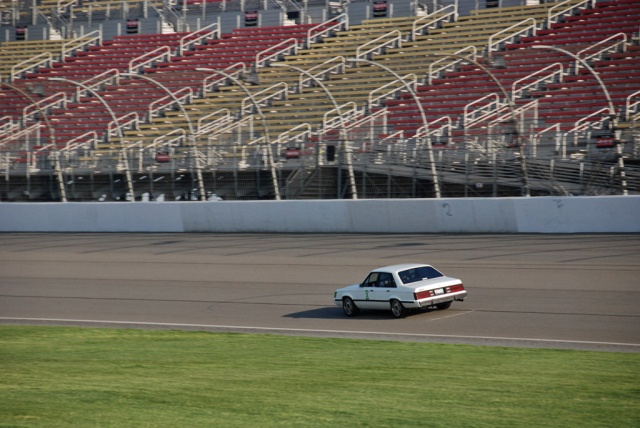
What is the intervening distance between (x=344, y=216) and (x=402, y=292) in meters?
13.1

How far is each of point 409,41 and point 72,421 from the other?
38795 millimetres

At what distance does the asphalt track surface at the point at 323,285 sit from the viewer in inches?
597

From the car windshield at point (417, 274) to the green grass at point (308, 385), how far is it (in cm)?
305

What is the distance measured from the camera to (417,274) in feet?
56.4

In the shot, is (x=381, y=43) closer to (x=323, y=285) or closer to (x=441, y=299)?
(x=323, y=285)

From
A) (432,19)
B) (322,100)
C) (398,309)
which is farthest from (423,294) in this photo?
(432,19)

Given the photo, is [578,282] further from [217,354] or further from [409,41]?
[409,41]

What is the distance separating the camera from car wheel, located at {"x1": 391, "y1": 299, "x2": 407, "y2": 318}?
16.8 m

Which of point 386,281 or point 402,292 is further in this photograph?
point 386,281

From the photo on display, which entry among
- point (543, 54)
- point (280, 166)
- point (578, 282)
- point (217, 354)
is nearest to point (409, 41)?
point (543, 54)

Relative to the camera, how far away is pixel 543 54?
1578 inches

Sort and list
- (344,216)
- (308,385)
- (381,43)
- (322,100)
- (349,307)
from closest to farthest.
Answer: (308,385)
(349,307)
(344,216)
(322,100)
(381,43)

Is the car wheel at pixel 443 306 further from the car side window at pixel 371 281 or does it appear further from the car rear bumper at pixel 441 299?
the car side window at pixel 371 281

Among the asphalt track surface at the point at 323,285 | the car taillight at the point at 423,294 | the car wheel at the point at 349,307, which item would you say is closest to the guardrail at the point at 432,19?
the asphalt track surface at the point at 323,285
